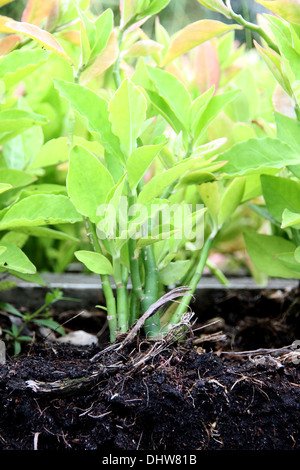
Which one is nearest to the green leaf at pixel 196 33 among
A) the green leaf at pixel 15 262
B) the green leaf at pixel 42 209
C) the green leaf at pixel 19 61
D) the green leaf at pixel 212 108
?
the green leaf at pixel 212 108

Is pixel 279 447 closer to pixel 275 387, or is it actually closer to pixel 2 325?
pixel 275 387

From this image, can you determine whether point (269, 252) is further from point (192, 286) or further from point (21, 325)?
point (21, 325)

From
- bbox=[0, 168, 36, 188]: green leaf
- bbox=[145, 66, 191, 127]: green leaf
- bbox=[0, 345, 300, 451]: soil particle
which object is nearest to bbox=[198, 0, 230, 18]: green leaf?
bbox=[145, 66, 191, 127]: green leaf

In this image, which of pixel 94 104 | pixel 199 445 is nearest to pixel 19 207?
pixel 94 104

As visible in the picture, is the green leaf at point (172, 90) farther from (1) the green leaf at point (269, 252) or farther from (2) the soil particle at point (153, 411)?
(2) the soil particle at point (153, 411)

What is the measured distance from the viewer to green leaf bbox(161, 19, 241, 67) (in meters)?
0.76

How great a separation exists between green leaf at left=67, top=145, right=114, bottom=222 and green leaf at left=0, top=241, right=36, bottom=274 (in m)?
0.14

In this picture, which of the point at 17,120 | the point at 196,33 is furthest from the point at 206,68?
the point at 17,120

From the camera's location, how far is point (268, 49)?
0.78 meters

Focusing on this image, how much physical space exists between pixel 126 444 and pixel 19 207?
0.38 m

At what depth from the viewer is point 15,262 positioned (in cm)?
74

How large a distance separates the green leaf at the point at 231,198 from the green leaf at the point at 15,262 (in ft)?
1.13

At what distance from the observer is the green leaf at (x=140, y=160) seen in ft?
2.11

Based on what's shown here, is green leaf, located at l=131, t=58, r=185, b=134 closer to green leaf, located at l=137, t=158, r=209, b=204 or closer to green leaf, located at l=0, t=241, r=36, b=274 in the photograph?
green leaf, located at l=137, t=158, r=209, b=204
